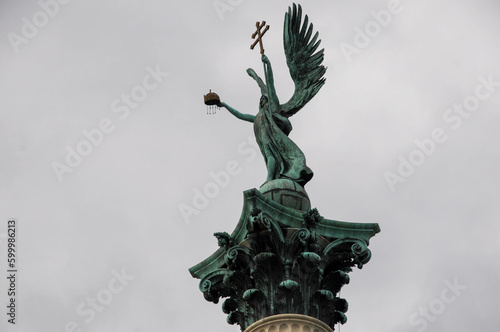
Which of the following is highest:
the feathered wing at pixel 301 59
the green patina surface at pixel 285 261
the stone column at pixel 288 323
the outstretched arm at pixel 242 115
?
the feathered wing at pixel 301 59

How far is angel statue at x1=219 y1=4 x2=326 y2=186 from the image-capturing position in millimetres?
31758

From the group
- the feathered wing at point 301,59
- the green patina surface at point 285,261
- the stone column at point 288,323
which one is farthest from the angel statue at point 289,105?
the stone column at point 288,323

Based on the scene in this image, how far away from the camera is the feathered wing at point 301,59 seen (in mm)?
33906

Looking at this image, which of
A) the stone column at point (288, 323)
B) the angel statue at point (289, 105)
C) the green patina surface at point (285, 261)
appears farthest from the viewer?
the angel statue at point (289, 105)

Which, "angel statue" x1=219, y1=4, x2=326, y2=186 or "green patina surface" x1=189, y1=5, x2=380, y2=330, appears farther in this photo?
"angel statue" x1=219, y1=4, x2=326, y2=186

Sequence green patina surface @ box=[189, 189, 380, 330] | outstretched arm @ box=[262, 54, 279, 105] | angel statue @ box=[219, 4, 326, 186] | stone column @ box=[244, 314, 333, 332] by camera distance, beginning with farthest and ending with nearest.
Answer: outstretched arm @ box=[262, 54, 279, 105] → angel statue @ box=[219, 4, 326, 186] → green patina surface @ box=[189, 189, 380, 330] → stone column @ box=[244, 314, 333, 332]

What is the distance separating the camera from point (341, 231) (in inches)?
1156

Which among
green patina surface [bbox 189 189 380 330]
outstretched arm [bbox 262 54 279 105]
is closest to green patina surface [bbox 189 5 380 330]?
green patina surface [bbox 189 189 380 330]

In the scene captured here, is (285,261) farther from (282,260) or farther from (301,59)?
(301,59)

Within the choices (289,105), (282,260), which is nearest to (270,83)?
(289,105)

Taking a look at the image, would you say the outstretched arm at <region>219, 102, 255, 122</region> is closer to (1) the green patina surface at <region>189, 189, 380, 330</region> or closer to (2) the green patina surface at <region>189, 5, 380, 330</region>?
(2) the green patina surface at <region>189, 5, 380, 330</region>

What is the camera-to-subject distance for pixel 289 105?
33.6 meters

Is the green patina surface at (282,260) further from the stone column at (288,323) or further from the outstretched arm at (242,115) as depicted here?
the outstretched arm at (242,115)

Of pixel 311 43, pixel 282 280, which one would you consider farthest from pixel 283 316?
pixel 311 43
